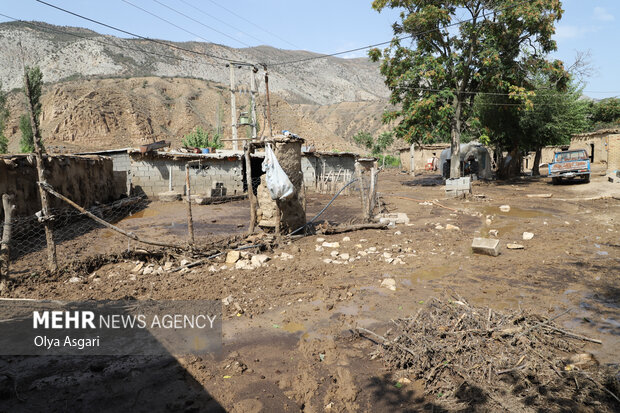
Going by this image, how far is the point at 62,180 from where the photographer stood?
438 inches

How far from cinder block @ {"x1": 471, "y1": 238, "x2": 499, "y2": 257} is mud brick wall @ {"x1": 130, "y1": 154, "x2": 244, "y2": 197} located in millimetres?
13406

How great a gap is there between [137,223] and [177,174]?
7.32 metres

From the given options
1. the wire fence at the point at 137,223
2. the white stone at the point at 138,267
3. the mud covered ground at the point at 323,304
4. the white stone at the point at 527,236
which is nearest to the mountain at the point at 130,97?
the wire fence at the point at 137,223

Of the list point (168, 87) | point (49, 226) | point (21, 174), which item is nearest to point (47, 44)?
point (168, 87)

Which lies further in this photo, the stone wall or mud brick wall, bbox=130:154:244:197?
the stone wall

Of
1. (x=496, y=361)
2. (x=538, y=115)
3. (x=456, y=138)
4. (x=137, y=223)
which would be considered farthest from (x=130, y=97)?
(x=496, y=361)

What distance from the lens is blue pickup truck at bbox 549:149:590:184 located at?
17.6m

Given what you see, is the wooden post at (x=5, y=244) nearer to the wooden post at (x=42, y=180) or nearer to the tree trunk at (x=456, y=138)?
the wooden post at (x=42, y=180)

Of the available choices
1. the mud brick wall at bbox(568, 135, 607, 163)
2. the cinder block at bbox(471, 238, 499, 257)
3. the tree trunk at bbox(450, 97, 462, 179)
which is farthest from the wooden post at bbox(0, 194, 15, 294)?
the mud brick wall at bbox(568, 135, 607, 163)

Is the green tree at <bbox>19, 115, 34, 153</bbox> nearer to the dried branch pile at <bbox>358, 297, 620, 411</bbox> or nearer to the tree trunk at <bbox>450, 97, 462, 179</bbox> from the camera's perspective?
the tree trunk at <bbox>450, 97, 462, 179</bbox>

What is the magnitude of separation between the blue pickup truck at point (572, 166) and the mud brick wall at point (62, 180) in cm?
2137

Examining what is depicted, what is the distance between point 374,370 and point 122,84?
5927 cm

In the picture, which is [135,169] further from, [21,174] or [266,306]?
[266,306]

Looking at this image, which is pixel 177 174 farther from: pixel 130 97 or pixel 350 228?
pixel 130 97
